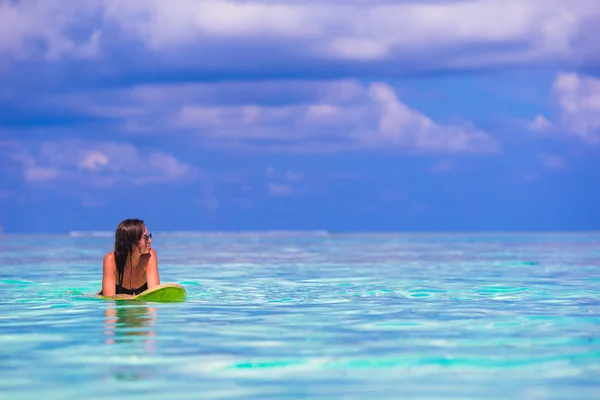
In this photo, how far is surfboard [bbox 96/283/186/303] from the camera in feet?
42.8

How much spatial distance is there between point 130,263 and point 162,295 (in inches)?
27.9

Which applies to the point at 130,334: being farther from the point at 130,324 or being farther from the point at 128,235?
the point at 128,235

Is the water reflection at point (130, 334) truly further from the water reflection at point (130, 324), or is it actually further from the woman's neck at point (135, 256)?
the woman's neck at point (135, 256)

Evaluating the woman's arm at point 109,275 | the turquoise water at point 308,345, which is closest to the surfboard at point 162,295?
the woman's arm at point 109,275

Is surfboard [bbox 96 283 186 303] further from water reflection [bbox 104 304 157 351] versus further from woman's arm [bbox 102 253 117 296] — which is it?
water reflection [bbox 104 304 157 351]

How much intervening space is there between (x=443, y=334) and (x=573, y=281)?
1018 centimetres

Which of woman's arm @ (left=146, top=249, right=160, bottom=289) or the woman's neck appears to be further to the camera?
woman's arm @ (left=146, top=249, right=160, bottom=289)

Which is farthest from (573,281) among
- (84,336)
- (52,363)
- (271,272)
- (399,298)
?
(52,363)

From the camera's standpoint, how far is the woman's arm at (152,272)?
12855 millimetres

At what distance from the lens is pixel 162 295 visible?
43.3 feet

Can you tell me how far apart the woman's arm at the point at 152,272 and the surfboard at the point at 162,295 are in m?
0.14

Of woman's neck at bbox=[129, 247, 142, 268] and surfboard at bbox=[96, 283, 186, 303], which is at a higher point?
woman's neck at bbox=[129, 247, 142, 268]

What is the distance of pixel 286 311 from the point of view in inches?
480

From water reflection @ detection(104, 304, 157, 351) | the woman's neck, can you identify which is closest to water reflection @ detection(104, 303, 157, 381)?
water reflection @ detection(104, 304, 157, 351)
